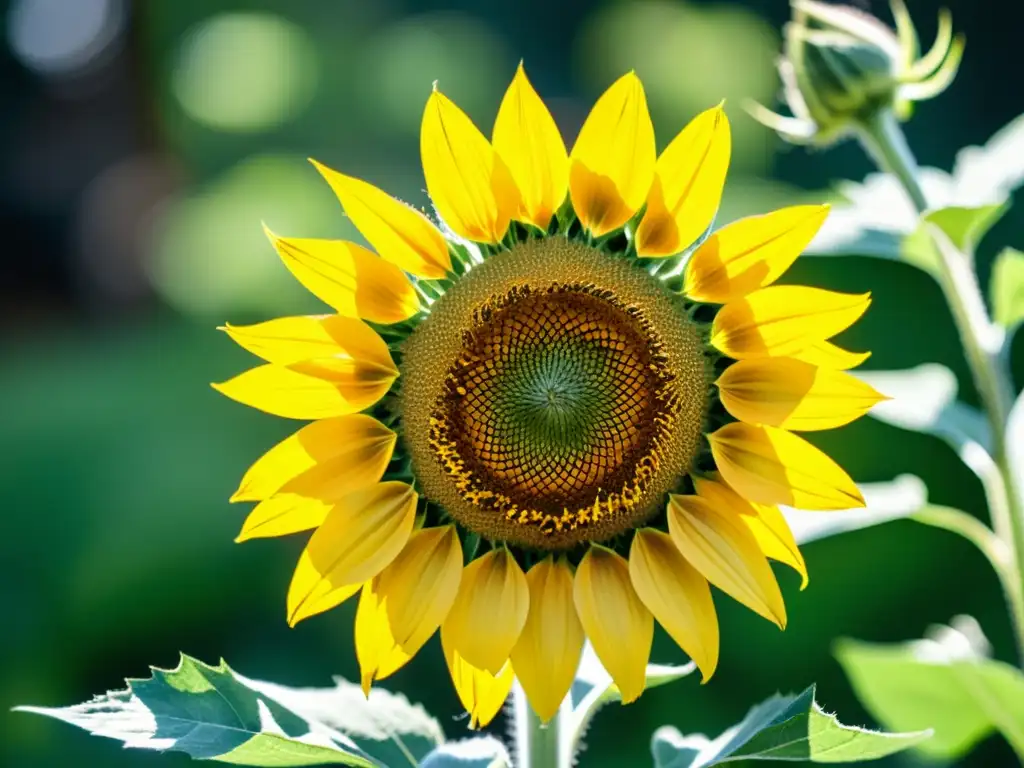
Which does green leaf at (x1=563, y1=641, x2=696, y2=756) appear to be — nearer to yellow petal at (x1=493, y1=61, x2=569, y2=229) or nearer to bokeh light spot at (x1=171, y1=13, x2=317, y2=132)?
yellow petal at (x1=493, y1=61, x2=569, y2=229)

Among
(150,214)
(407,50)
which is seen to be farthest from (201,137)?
(150,214)

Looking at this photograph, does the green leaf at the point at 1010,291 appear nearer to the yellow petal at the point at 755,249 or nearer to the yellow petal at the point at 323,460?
the yellow petal at the point at 755,249

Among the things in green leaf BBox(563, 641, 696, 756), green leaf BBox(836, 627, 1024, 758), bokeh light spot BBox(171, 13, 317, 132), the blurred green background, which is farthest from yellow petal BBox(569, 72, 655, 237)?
bokeh light spot BBox(171, 13, 317, 132)

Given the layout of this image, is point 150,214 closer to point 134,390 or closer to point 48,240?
point 48,240

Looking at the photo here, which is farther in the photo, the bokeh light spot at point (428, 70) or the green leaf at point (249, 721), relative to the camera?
the bokeh light spot at point (428, 70)

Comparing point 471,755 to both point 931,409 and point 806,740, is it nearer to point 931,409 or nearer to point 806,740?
point 806,740

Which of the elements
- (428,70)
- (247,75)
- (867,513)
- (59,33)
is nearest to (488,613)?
(867,513)

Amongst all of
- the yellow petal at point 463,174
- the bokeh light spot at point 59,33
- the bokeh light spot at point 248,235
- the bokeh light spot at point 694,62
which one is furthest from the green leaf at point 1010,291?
the bokeh light spot at point 59,33
